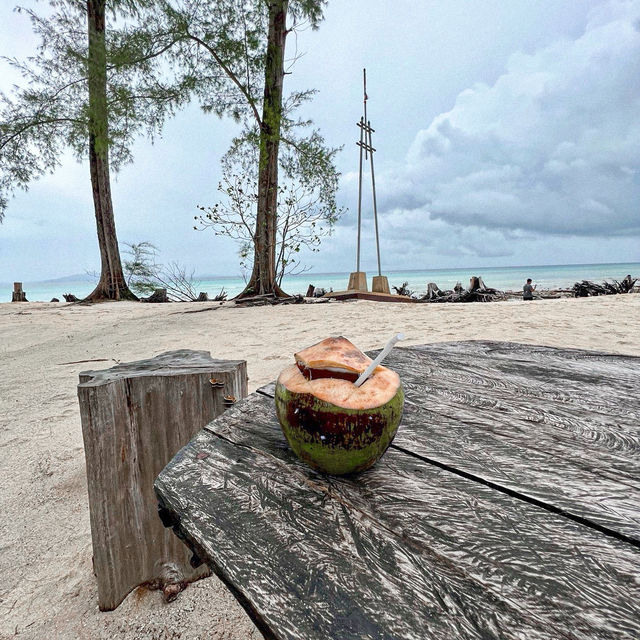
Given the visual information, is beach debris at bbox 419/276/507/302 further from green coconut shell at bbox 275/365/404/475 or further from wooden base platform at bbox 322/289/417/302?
green coconut shell at bbox 275/365/404/475

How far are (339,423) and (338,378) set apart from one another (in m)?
0.08

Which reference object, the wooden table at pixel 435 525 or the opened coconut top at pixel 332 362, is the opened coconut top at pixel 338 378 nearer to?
the opened coconut top at pixel 332 362

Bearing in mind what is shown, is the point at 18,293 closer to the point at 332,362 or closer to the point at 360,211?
the point at 360,211

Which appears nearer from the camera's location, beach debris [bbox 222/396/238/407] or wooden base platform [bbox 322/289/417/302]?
beach debris [bbox 222/396/238/407]

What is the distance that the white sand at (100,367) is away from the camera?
1187 millimetres

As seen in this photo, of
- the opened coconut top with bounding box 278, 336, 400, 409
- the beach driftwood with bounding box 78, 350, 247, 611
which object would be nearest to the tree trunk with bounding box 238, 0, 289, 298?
the beach driftwood with bounding box 78, 350, 247, 611

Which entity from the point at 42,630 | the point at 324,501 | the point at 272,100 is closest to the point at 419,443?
the point at 324,501

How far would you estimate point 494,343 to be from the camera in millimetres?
1576

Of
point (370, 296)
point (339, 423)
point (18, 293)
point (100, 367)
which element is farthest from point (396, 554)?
point (18, 293)

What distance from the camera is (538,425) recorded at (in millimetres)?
830

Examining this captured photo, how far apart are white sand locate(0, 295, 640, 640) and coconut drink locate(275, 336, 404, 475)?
84 cm

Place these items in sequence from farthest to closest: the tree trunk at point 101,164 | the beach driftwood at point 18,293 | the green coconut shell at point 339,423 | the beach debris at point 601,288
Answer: the beach driftwood at point 18,293 < the beach debris at point 601,288 < the tree trunk at point 101,164 < the green coconut shell at point 339,423

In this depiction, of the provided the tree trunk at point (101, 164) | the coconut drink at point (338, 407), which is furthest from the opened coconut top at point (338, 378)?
the tree trunk at point (101, 164)

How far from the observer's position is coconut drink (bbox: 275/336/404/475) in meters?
0.58
